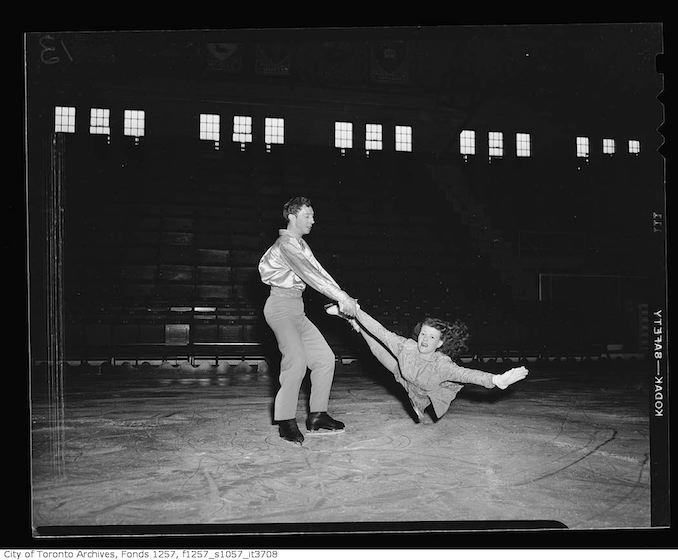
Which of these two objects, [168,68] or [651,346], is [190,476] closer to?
[651,346]

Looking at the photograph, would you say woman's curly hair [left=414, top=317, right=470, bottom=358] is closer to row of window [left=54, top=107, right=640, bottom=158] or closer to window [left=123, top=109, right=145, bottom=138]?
row of window [left=54, top=107, right=640, bottom=158]

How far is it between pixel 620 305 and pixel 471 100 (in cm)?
890

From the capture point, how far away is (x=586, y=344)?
28.6ft

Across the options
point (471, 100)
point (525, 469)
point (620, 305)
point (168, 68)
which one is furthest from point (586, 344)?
point (168, 68)

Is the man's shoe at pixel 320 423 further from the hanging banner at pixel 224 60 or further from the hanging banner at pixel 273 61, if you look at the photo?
the hanging banner at pixel 224 60

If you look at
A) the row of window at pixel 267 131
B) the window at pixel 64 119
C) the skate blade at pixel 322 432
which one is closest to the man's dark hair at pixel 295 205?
the skate blade at pixel 322 432

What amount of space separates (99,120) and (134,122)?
36.0 inches

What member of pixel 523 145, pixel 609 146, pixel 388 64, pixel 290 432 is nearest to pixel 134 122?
pixel 388 64

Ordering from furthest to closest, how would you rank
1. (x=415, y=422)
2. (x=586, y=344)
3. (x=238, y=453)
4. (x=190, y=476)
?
(x=586, y=344) < (x=415, y=422) < (x=238, y=453) < (x=190, y=476)

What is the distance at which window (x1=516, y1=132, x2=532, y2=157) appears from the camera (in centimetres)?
1656

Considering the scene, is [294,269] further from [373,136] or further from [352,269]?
[373,136]

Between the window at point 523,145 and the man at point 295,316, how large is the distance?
1447cm

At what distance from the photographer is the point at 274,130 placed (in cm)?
1523

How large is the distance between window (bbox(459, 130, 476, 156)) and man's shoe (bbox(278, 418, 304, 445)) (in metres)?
14.0
